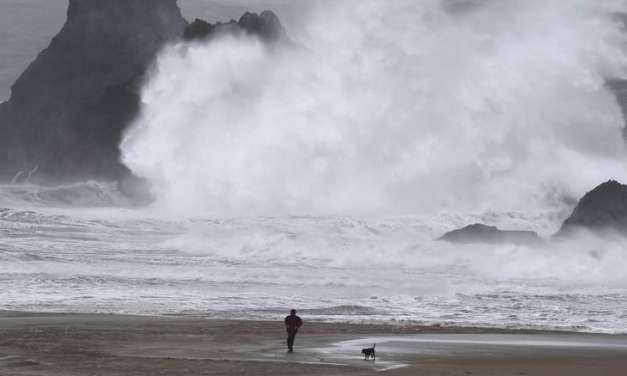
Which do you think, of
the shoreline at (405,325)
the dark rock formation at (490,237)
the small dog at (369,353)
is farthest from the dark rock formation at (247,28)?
the small dog at (369,353)

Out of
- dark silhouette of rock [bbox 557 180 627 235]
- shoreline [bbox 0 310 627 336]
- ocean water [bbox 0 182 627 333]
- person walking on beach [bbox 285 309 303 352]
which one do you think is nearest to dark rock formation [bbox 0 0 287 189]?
ocean water [bbox 0 182 627 333]

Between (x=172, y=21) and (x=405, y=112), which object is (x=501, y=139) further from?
(x=172, y=21)

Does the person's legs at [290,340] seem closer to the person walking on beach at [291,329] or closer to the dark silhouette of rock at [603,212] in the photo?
the person walking on beach at [291,329]

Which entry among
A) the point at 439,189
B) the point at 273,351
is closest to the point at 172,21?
the point at 439,189

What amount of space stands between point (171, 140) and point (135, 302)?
96.1ft

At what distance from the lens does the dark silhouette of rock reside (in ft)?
98.1

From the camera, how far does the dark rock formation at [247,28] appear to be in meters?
52.2

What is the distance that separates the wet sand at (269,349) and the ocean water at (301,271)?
1.59 metres

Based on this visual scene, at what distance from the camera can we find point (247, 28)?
52906 mm

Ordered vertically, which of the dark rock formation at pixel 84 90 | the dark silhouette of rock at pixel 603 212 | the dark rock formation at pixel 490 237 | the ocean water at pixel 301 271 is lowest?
the ocean water at pixel 301 271

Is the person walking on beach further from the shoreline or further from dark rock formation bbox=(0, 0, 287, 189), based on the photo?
dark rock formation bbox=(0, 0, 287, 189)

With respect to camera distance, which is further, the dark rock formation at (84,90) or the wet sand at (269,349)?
the dark rock formation at (84,90)

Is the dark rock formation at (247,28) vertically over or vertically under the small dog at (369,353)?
over

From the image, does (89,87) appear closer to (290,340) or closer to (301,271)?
(301,271)
